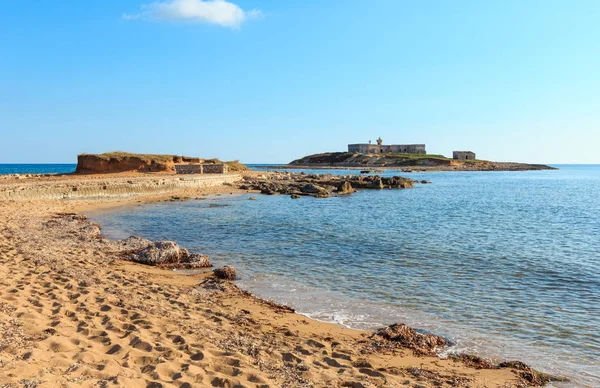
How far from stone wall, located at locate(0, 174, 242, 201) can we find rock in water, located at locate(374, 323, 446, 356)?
2605 centimetres

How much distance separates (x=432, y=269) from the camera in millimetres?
12258

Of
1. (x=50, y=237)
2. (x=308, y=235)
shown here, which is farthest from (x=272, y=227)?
(x=50, y=237)

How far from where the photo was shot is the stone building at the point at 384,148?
517 feet

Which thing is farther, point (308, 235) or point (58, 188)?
point (58, 188)

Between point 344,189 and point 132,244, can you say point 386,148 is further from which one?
point 132,244

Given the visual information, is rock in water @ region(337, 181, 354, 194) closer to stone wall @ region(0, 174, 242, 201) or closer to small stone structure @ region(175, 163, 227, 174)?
stone wall @ region(0, 174, 242, 201)

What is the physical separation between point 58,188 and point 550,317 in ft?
100

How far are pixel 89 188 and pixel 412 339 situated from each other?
98.8 ft

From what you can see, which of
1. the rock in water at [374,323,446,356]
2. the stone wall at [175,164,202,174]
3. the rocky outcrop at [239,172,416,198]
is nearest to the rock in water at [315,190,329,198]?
the rocky outcrop at [239,172,416,198]

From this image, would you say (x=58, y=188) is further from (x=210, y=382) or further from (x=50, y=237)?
(x=210, y=382)

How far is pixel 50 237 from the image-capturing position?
14500 mm

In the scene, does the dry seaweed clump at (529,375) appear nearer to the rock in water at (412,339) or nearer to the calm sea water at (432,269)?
the calm sea water at (432,269)

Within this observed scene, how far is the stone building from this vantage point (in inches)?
6206

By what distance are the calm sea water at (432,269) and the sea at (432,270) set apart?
1.4 inches
